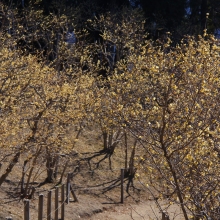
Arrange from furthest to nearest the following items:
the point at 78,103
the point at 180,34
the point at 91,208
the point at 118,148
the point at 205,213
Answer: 1. the point at 180,34
2. the point at 118,148
3. the point at 91,208
4. the point at 78,103
5. the point at 205,213

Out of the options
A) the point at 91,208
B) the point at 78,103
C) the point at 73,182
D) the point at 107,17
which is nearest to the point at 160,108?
the point at 78,103

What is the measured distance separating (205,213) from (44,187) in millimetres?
11012

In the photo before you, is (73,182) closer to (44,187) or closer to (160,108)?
(44,187)

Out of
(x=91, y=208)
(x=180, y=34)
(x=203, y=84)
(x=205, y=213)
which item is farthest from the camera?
(x=180, y=34)

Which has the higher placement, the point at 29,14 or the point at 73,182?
the point at 29,14

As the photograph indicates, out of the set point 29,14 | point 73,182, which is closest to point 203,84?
point 73,182

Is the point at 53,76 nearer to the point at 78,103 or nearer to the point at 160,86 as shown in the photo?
the point at 78,103

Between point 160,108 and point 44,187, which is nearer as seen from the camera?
point 160,108

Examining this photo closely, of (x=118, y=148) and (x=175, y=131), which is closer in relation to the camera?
(x=175, y=131)

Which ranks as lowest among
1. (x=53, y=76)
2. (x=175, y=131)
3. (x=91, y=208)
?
(x=175, y=131)

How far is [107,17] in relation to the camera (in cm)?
2456

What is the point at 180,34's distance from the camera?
82.7ft

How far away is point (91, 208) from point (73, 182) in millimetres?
2343

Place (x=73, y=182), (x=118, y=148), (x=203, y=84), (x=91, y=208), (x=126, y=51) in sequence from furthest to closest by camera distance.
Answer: (x=126, y=51), (x=118, y=148), (x=73, y=182), (x=91, y=208), (x=203, y=84)
